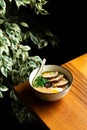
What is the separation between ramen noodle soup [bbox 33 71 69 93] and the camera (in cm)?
119

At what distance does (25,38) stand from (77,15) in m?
0.40

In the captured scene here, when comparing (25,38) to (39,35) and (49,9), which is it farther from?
(49,9)

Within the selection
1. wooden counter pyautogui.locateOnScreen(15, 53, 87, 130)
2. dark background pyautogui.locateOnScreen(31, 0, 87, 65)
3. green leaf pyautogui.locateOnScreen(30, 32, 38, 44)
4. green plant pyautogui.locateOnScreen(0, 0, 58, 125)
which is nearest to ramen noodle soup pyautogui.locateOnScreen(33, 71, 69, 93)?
wooden counter pyautogui.locateOnScreen(15, 53, 87, 130)

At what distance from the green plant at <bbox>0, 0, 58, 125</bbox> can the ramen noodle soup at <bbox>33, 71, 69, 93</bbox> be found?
1.01ft

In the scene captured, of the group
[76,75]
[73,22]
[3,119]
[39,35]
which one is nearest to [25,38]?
[39,35]

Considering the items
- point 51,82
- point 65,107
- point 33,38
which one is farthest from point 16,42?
point 65,107

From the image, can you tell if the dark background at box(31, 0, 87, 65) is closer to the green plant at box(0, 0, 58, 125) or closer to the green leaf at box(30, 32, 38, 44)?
the green plant at box(0, 0, 58, 125)

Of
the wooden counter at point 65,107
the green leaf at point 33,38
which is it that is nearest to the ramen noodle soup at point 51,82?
the wooden counter at point 65,107

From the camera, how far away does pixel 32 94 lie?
49.0 inches

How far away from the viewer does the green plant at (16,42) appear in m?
1.50

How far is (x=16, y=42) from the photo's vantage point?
156 cm

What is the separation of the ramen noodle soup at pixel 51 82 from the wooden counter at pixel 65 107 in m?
0.05

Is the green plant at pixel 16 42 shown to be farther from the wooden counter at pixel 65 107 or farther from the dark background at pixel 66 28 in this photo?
the wooden counter at pixel 65 107

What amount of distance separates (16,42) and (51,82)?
417mm
